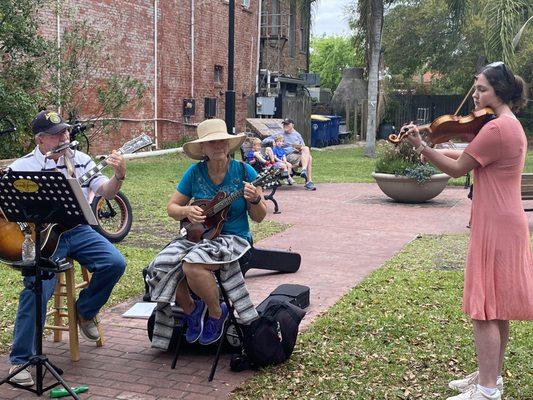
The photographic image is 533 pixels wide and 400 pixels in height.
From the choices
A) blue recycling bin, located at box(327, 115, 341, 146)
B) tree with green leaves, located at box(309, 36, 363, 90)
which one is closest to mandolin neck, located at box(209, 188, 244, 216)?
blue recycling bin, located at box(327, 115, 341, 146)

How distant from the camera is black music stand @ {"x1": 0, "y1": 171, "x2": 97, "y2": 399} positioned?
391 cm

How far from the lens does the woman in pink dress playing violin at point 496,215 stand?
384cm

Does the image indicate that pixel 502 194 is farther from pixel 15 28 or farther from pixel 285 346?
pixel 15 28

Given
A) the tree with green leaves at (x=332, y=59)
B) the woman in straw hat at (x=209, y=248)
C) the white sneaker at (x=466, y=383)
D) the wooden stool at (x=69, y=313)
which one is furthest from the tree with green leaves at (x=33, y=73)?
the tree with green leaves at (x=332, y=59)

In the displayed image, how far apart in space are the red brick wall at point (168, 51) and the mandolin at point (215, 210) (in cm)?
1209

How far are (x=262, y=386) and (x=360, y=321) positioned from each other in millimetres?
1504

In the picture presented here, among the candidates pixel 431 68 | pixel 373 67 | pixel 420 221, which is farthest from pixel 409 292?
pixel 431 68

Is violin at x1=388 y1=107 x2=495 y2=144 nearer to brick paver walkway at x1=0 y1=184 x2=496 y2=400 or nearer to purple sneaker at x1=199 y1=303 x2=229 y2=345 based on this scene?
purple sneaker at x1=199 y1=303 x2=229 y2=345

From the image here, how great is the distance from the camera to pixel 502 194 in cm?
387

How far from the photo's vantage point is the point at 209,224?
470 centimetres

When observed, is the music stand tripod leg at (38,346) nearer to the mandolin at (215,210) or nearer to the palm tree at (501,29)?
the mandolin at (215,210)

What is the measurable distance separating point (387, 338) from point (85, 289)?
2.17 meters

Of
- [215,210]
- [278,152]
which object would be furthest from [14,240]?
[278,152]

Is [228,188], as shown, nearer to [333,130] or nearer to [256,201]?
[256,201]
